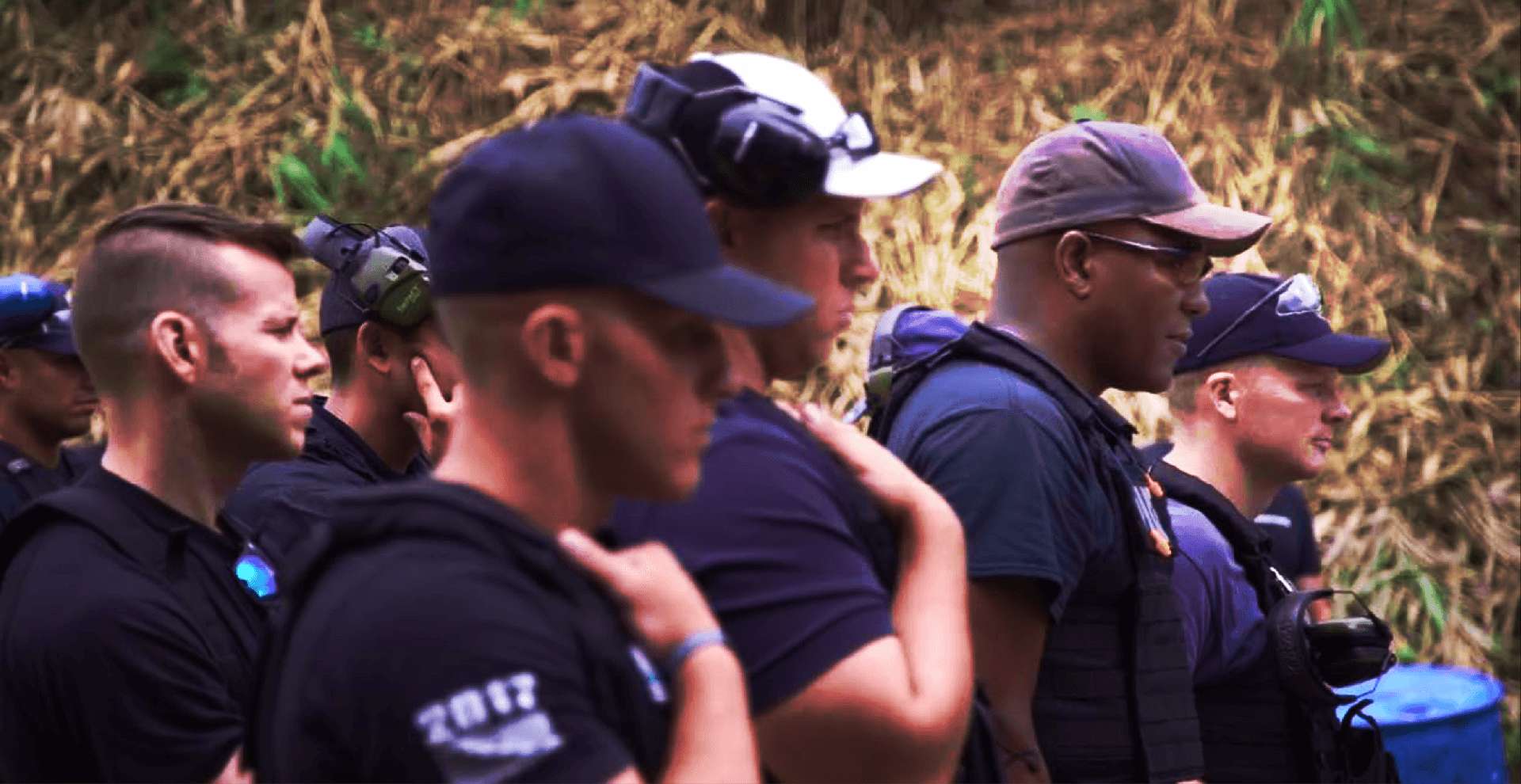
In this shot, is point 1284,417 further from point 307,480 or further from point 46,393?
point 46,393

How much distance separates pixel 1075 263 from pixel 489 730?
79.5 inches

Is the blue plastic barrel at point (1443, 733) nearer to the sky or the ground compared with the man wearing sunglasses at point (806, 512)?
nearer to the ground

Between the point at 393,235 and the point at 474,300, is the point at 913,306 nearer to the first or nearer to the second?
the point at 393,235

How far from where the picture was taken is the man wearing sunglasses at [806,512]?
7.16ft

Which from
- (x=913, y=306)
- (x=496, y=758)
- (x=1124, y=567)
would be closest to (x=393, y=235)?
(x=913, y=306)

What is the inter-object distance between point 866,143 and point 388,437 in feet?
6.13

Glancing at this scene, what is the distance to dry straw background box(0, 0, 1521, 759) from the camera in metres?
7.02

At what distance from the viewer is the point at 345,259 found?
4375mm

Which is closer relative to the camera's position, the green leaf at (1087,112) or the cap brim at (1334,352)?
the cap brim at (1334,352)

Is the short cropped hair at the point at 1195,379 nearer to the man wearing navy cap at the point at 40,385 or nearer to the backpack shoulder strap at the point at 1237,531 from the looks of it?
the backpack shoulder strap at the point at 1237,531

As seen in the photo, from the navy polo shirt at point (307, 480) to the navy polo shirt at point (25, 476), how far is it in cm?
189

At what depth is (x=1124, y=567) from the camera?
3.18 m

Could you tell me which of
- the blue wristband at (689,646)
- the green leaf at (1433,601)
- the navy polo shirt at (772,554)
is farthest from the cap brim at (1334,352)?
the blue wristband at (689,646)

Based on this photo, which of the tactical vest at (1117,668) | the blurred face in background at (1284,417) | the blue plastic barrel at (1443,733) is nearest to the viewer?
the tactical vest at (1117,668)
